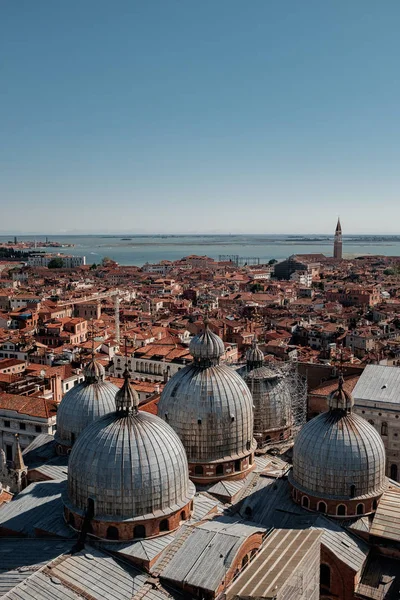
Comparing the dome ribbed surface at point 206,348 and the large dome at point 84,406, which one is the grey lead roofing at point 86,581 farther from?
the dome ribbed surface at point 206,348

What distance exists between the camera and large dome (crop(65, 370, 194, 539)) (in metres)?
14.9

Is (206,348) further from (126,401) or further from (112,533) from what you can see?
(112,533)

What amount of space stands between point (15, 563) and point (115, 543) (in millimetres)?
2401

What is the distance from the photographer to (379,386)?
28.0m

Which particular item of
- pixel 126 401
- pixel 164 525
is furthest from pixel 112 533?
pixel 126 401

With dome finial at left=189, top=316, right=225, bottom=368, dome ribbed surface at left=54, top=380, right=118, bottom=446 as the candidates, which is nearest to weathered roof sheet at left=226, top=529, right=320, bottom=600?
dome finial at left=189, top=316, right=225, bottom=368

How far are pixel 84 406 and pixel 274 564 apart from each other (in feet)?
31.8

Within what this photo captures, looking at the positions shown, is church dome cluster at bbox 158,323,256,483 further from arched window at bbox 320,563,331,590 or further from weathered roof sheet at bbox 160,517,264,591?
arched window at bbox 320,563,331,590

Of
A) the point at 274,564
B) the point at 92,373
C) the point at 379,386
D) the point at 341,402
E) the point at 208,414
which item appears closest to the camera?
the point at 274,564

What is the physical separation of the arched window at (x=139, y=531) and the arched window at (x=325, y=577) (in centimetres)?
518

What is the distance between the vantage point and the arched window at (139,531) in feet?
49.3

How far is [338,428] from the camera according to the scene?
17.9 metres

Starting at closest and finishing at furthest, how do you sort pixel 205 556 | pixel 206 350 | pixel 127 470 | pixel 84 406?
pixel 205 556 < pixel 127 470 < pixel 206 350 < pixel 84 406

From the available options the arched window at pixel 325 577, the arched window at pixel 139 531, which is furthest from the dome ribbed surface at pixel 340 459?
the arched window at pixel 139 531
